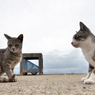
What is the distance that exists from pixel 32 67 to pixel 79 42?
6.88 metres

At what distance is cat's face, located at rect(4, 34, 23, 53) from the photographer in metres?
2.82

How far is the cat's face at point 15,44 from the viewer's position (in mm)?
2818

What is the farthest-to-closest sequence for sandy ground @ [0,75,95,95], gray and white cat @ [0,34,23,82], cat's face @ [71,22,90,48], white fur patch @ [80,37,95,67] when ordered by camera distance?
gray and white cat @ [0,34,23,82] < cat's face @ [71,22,90,48] < white fur patch @ [80,37,95,67] < sandy ground @ [0,75,95,95]

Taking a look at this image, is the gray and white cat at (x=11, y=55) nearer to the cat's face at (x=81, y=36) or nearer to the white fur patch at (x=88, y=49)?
the cat's face at (x=81, y=36)

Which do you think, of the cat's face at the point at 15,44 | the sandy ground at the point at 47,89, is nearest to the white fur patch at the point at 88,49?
the sandy ground at the point at 47,89

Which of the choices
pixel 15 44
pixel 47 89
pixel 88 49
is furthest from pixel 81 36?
pixel 15 44

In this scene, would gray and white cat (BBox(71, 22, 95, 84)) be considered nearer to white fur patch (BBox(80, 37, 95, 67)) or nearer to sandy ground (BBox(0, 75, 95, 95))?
white fur patch (BBox(80, 37, 95, 67))

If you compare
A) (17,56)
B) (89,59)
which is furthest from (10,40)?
(89,59)

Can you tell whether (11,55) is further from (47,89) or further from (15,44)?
(47,89)

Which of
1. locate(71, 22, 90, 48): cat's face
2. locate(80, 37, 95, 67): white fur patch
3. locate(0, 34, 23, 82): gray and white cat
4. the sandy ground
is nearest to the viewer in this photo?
the sandy ground

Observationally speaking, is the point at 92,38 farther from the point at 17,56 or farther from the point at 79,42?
the point at 17,56

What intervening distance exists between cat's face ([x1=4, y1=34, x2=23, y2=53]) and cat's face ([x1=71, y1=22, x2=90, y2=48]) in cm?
135

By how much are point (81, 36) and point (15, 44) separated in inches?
62.9

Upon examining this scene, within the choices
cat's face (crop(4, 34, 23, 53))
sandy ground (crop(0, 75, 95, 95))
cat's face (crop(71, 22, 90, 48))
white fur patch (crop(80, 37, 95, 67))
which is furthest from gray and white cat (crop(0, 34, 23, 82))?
white fur patch (crop(80, 37, 95, 67))
